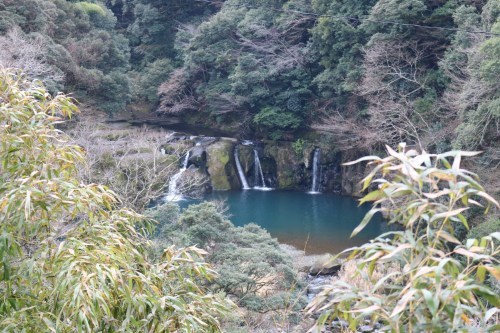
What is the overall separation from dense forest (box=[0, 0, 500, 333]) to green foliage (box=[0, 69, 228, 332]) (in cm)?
1

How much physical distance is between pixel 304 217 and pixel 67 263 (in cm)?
1299

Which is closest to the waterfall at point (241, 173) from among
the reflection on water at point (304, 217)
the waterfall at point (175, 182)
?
the reflection on water at point (304, 217)

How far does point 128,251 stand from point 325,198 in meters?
14.7

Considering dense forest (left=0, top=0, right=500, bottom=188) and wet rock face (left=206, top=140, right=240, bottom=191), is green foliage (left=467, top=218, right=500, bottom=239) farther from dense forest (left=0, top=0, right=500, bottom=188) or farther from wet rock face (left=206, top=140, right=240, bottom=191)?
wet rock face (left=206, top=140, right=240, bottom=191)

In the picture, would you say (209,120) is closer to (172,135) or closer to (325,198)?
(172,135)

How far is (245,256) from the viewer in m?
7.43

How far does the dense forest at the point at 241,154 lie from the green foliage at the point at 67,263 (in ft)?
Result: 0.03

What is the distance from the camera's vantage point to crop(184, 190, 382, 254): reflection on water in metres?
12.9

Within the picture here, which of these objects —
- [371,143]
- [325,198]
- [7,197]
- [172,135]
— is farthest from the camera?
[172,135]

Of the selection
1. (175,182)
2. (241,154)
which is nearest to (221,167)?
(241,154)

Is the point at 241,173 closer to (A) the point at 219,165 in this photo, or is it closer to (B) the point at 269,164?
(A) the point at 219,165

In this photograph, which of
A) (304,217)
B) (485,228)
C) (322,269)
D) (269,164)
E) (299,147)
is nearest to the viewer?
(485,228)

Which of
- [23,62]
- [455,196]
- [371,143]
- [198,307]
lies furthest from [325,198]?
[455,196]

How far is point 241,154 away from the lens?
1838 cm
